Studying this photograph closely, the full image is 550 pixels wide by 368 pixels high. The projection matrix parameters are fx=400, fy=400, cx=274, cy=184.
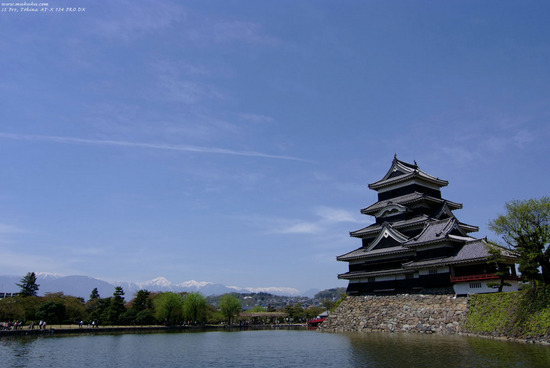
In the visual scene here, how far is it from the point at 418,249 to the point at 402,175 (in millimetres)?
10235

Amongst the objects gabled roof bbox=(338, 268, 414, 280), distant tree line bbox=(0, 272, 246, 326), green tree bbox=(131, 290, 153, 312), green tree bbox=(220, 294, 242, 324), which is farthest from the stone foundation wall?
green tree bbox=(131, 290, 153, 312)

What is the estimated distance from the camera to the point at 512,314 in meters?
26.4

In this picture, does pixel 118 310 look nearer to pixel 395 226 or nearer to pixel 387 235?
pixel 387 235

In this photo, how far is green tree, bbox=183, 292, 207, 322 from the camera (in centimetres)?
6426

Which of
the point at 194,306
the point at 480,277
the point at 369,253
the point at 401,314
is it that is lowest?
the point at 401,314

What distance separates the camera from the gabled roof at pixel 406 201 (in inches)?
1658

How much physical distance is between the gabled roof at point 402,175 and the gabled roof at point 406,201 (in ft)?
6.22

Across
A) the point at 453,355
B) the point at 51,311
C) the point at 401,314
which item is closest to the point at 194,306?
the point at 51,311

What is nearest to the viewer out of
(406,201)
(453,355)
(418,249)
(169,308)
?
(453,355)

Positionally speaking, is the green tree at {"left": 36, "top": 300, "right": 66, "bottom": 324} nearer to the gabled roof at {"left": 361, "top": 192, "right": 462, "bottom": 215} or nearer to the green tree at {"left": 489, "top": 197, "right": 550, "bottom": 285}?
the gabled roof at {"left": 361, "top": 192, "right": 462, "bottom": 215}

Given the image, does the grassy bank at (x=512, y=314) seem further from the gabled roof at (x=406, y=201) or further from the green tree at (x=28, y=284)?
the green tree at (x=28, y=284)

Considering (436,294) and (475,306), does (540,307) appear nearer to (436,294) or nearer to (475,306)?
(475,306)

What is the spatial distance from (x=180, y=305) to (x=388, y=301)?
3803 centimetres

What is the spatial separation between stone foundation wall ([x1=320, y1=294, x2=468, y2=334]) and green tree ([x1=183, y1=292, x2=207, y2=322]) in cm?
2800
